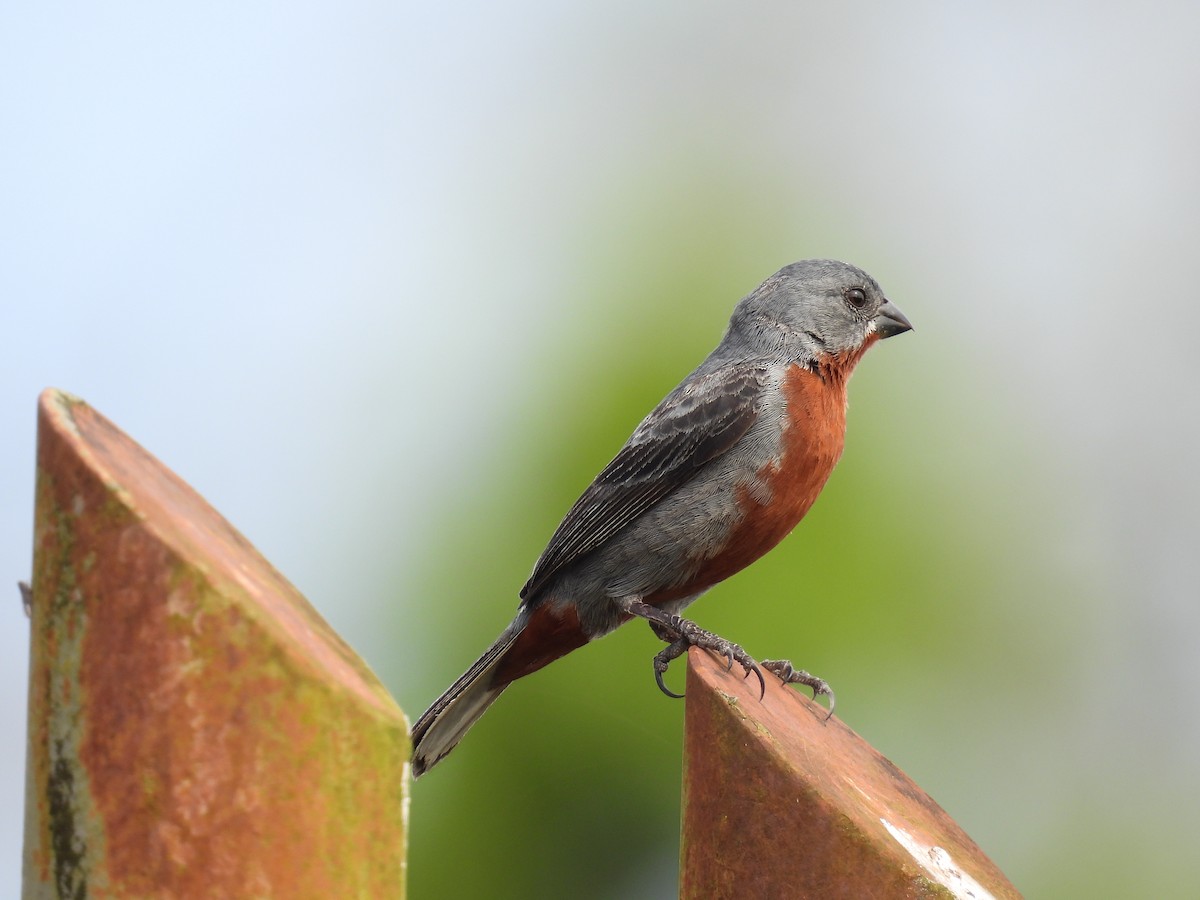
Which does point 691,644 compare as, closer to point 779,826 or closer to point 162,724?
point 779,826

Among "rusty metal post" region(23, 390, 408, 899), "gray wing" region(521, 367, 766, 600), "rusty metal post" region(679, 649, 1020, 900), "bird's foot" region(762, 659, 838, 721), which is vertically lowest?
"bird's foot" region(762, 659, 838, 721)

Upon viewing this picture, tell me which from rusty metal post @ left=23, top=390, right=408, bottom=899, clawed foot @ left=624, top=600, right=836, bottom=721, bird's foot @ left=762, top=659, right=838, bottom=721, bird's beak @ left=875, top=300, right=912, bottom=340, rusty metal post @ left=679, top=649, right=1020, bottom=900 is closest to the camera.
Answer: rusty metal post @ left=23, top=390, right=408, bottom=899

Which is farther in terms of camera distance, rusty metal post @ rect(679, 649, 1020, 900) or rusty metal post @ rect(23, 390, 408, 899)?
rusty metal post @ rect(679, 649, 1020, 900)

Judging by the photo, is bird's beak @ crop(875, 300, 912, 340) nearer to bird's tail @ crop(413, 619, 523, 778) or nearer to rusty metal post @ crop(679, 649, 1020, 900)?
bird's tail @ crop(413, 619, 523, 778)

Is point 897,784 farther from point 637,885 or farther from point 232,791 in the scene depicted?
point 637,885

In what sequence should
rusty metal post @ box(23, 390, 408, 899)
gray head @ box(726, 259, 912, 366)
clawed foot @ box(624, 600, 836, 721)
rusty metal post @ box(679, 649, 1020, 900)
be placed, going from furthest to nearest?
gray head @ box(726, 259, 912, 366) → clawed foot @ box(624, 600, 836, 721) → rusty metal post @ box(679, 649, 1020, 900) → rusty metal post @ box(23, 390, 408, 899)

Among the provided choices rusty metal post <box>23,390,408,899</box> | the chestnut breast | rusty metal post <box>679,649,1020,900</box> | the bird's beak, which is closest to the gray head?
the bird's beak

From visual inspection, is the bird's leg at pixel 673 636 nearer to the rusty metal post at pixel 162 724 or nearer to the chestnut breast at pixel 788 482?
the chestnut breast at pixel 788 482
